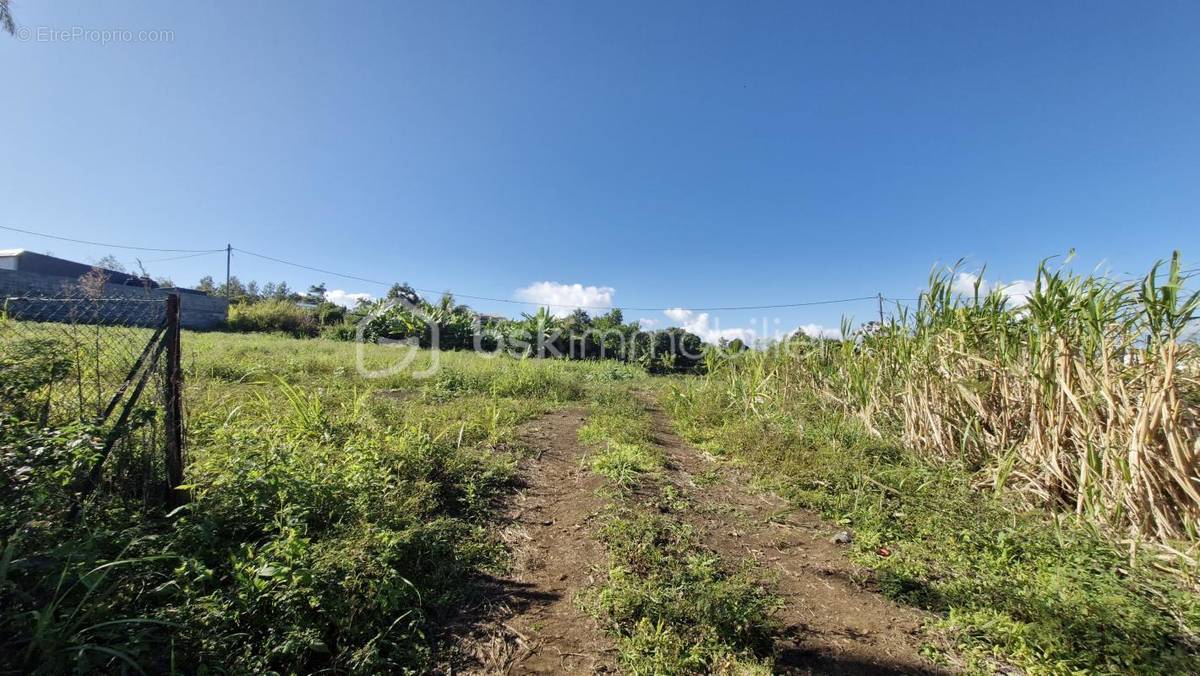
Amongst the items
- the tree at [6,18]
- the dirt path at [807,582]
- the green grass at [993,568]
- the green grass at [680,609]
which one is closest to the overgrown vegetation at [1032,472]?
the green grass at [993,568]

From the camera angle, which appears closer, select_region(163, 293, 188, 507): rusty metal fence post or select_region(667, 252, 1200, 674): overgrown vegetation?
select_region(667, 252, 1200, 674): overgrown vegetation

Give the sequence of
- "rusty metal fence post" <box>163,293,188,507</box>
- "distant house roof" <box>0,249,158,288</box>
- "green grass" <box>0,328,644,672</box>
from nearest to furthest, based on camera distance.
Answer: "green grass" <box>0,328,644,672</box>, "rusty metal fence post" <box>163,293,188,507</box>, "distant house roof" <box>0,249,158,288</box>

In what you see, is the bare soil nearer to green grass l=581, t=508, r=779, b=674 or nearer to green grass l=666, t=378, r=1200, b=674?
green grass l=581, t=508, r=779, b=674

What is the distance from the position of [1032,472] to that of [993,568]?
127 centimetres

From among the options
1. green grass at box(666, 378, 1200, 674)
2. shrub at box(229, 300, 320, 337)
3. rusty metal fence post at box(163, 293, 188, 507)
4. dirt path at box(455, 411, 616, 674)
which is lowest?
dirt path at box(455, 411, 616, 674)

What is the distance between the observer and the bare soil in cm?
174

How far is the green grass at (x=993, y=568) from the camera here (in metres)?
1.69

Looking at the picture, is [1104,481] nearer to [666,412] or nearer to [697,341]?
[666,412]

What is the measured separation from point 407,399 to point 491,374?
2.10 metres

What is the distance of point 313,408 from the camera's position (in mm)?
3828

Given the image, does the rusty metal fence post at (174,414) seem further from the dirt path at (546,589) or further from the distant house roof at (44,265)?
the distant house roof at (44,265)

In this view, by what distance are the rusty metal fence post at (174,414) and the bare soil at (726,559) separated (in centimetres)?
191

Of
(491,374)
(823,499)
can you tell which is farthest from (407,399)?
(823,499)

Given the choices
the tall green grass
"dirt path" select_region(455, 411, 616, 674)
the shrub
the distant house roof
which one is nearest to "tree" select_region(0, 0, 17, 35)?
"dirt path" select_region(455, 411, 616, 674)
